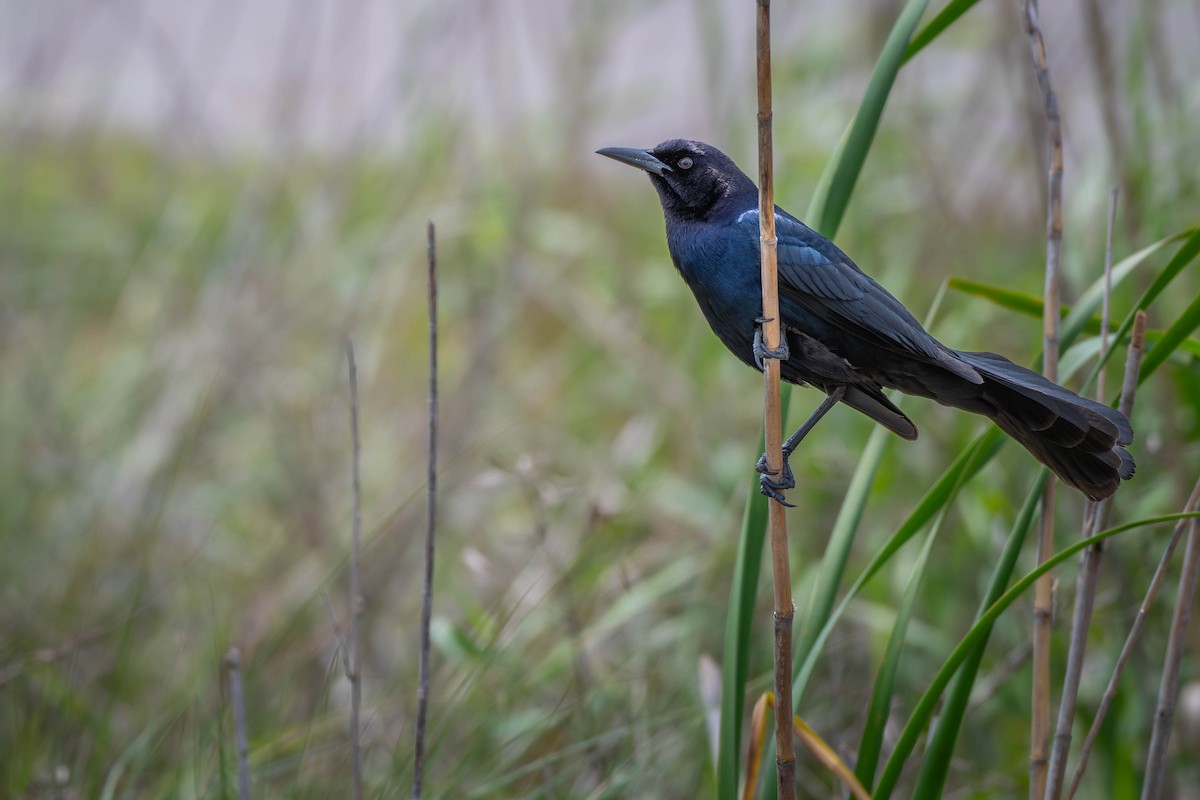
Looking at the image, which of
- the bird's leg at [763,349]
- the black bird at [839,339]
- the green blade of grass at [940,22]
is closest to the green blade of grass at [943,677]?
the black bird at [839,339]

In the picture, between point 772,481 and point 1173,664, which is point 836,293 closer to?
point 772,481

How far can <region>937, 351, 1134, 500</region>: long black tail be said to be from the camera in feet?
5.27

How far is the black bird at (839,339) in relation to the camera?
1660 mm

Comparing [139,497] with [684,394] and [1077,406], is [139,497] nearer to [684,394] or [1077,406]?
[684,394]

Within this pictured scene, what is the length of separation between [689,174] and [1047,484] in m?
0.88

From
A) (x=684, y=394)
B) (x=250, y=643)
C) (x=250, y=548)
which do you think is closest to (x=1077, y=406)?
(x=684, y=394)

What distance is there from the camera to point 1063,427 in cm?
166

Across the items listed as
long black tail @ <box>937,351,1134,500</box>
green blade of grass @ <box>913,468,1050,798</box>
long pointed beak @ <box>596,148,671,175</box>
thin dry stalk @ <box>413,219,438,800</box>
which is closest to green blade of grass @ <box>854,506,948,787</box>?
green blade of grass @ <box>913,468,1050,798</box>

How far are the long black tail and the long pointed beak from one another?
731mm

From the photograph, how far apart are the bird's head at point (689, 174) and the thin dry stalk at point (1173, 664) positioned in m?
1.01

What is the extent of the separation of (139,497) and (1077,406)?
11.2ft

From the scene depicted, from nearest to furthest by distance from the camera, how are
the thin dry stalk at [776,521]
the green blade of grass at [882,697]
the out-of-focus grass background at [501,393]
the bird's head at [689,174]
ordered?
the thin dry stalk at [776,521], the green blade of grass at [882,697], the bird's head at [689,174], the out-of-focus grass background at [501,393]

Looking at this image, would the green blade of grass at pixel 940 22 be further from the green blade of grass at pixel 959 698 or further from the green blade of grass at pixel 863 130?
the green blade of grass at pixel 959 698

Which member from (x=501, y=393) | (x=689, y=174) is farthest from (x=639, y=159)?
(x=501, y=393)
